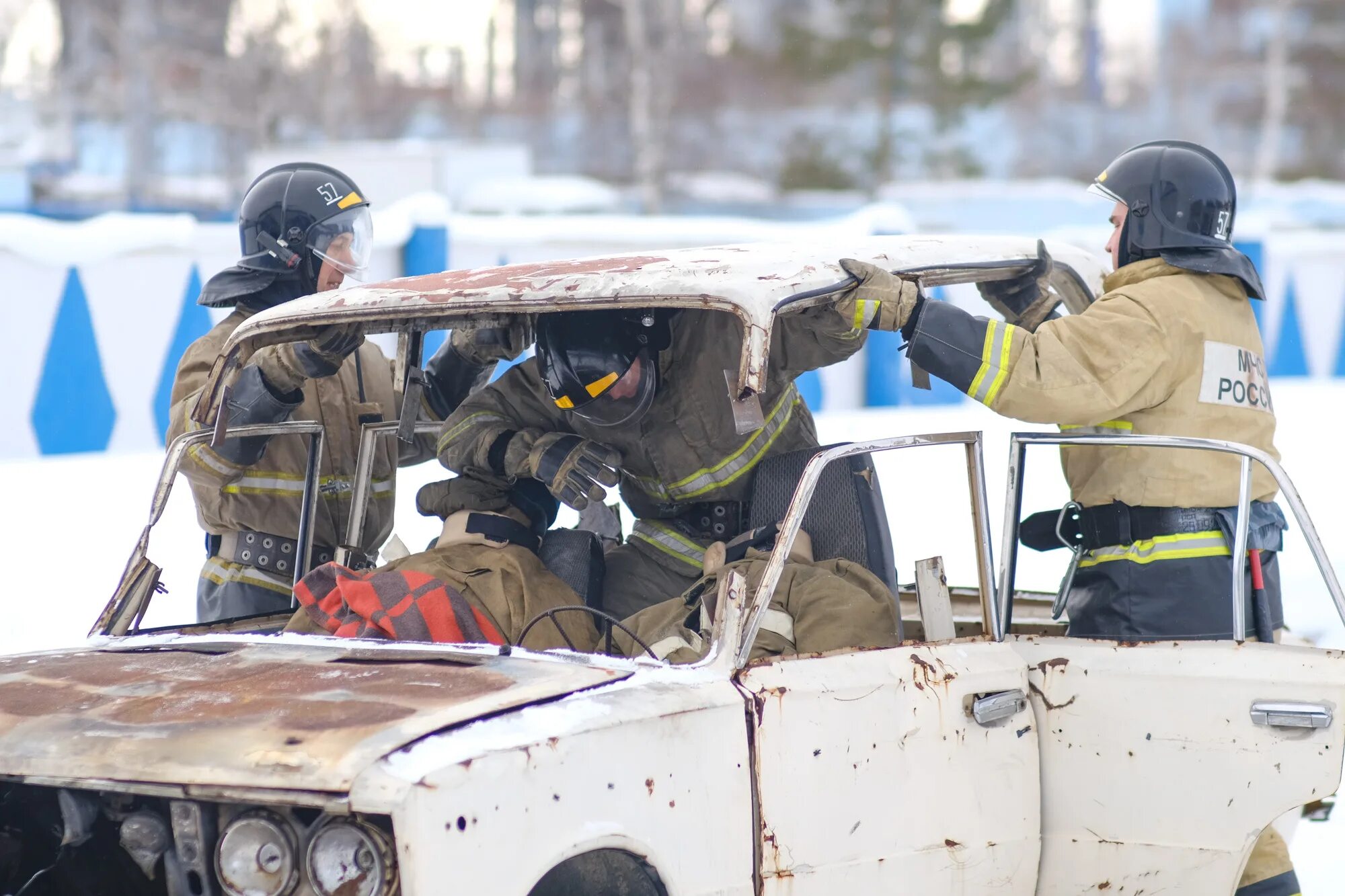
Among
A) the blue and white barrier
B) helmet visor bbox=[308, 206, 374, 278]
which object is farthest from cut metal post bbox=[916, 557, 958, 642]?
the blue and white barrier

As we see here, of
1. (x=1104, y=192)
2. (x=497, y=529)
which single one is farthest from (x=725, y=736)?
(x=1104, y=192)

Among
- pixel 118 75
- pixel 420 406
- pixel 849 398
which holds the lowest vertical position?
pixel 849 398

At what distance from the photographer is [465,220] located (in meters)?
12.4

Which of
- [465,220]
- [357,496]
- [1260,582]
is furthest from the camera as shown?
[465,220]

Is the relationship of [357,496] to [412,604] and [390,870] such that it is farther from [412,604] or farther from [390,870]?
[390,870]

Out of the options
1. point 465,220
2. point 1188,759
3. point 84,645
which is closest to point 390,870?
point 84,645

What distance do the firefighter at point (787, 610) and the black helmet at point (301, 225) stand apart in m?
1.65

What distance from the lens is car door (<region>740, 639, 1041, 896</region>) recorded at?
3.20 m

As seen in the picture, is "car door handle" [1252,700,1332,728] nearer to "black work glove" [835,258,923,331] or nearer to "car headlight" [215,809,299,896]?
"black work glove" [835,258,923,331]

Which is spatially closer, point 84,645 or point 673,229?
point 84,645

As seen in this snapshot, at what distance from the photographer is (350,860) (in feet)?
8.96

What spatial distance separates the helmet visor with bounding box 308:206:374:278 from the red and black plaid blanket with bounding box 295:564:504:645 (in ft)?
4.35

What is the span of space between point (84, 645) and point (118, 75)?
142 feet

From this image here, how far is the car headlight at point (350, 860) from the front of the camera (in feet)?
Result: 8.81
